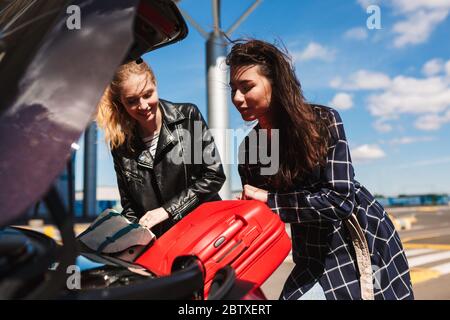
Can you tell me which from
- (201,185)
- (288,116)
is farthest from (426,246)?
(288,116)

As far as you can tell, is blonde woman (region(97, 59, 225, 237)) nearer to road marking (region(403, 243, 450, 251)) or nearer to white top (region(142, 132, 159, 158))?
white top (region(142, 132, 159, 158))

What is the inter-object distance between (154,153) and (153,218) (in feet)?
1.35

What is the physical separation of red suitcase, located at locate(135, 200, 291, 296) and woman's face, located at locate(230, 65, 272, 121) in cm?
39

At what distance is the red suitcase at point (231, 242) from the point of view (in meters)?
1.46

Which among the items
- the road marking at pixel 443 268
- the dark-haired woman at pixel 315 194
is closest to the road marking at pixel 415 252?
the road marking at pixel 443 268

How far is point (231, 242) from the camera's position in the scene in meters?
1.52

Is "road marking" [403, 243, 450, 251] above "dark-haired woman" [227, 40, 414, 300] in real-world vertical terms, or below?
below

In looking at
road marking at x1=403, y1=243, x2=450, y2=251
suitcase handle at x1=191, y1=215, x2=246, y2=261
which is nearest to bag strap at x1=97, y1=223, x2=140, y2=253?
suitcase handle at x1=191, y1=215, x2=246, y2=261

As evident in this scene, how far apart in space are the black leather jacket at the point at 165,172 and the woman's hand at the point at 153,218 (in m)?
0.15

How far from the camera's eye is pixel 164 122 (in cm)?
228

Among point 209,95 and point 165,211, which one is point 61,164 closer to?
point 165,211

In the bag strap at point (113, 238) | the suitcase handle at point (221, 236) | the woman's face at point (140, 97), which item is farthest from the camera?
the woman's face at point (140, 97)

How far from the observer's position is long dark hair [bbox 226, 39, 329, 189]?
1.68 metres

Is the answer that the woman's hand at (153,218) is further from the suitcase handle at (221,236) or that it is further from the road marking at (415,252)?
the road marking at (415,252)
